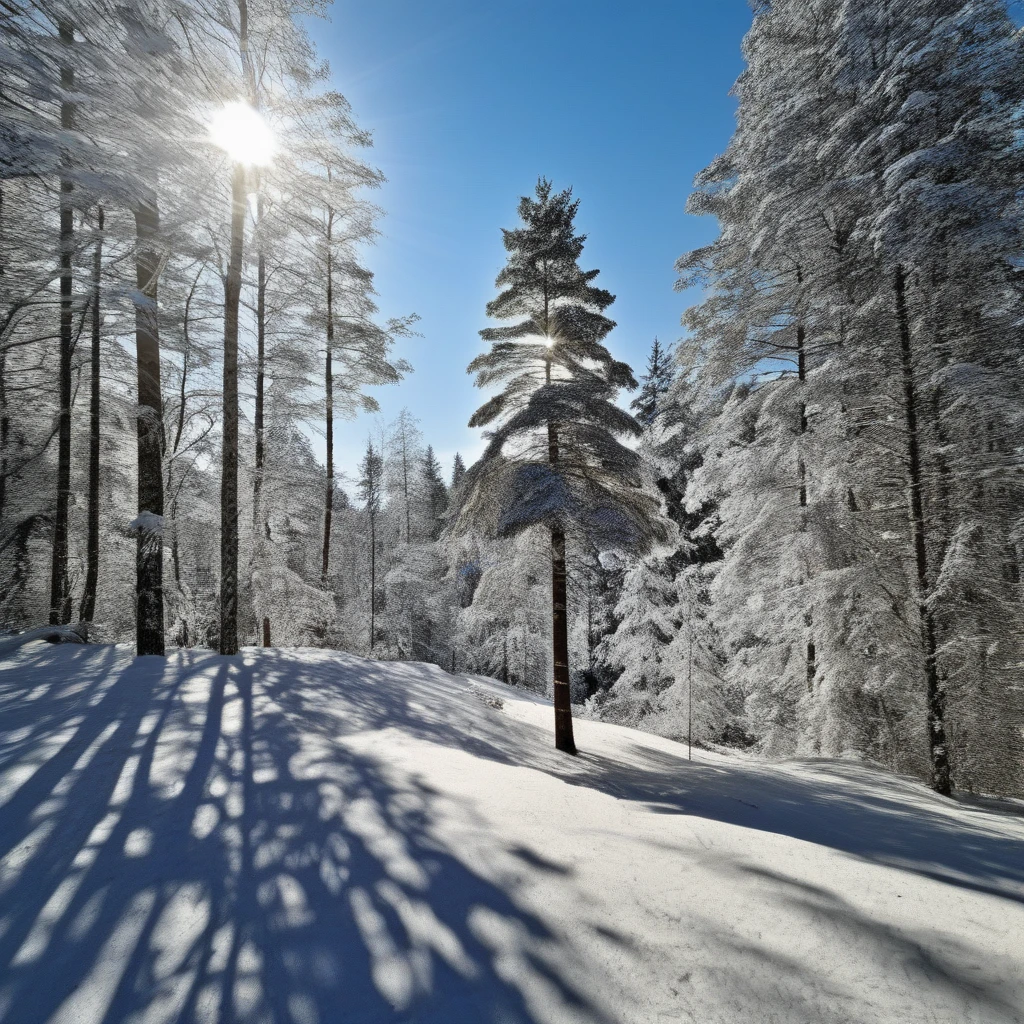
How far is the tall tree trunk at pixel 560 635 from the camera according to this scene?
825cm

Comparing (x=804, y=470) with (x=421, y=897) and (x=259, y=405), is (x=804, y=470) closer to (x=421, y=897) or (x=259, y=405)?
(x=421, y=897)

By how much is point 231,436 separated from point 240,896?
24.0 feet

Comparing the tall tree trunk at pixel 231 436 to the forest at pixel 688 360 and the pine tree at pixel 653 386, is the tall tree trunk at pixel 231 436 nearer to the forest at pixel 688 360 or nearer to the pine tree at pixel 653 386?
the forest at pixel 688 360

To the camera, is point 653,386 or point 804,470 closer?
point 804,470

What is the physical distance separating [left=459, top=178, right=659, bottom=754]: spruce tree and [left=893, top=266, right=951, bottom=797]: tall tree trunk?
13.7 feet

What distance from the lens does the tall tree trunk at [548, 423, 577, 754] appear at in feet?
27.1

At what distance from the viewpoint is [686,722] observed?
12586mm

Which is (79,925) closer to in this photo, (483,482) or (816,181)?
(483,482)

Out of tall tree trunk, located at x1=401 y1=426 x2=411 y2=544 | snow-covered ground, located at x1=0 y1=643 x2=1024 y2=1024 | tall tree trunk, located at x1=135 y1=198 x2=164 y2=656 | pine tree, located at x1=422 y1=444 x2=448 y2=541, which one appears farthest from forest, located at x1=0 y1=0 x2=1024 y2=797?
pine tree, located at x1=422 y1=444 x2=448 y2=541

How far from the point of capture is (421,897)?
2.35 m

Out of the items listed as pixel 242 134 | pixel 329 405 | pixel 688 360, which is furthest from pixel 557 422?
pixel 329 405

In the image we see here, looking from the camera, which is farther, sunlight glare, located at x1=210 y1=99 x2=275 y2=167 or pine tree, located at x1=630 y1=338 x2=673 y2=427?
pine tree, located at x1=630 y1=338 x2=673 y2=427

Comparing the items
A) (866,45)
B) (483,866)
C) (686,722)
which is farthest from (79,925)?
(866,45)

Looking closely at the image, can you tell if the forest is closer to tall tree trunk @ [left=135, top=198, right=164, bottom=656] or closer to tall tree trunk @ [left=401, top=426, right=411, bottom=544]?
tall tree trunk @ [left=135, top=198, right=164, bottom=656]
